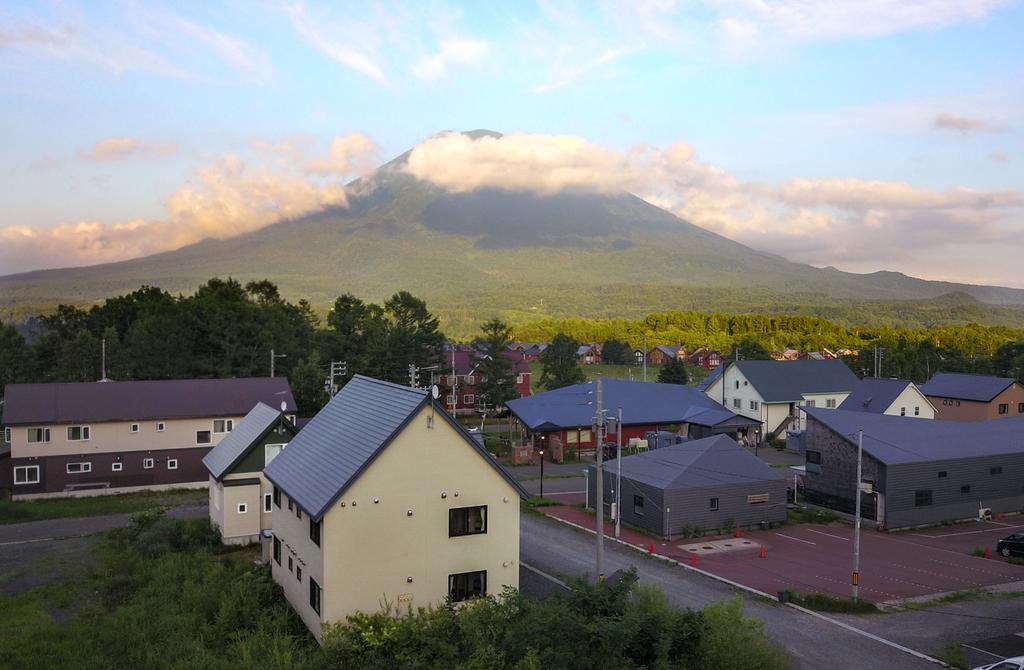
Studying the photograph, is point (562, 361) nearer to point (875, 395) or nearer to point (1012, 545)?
point (875, 395)

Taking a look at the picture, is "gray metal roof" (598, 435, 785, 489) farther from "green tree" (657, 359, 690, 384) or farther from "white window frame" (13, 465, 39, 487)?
"green tree" (657, 359, 690, 384)

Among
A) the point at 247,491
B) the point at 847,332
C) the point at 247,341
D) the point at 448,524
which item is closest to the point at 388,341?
the point at 247,341

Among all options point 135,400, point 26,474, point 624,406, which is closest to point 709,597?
point 624,406

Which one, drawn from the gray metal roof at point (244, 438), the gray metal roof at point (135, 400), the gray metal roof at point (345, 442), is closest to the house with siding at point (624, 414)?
the gray metal roof at point (135, 400)

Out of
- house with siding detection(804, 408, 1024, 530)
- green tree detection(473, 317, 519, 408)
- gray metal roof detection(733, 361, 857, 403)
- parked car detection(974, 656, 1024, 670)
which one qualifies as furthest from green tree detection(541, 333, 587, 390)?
parked car detection(974, 656, 1024, 670)

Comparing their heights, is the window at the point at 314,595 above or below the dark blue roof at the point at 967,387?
below

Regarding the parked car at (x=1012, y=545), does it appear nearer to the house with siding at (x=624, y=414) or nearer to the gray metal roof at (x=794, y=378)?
the house with siding at (x=624, y=414)
